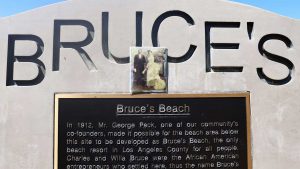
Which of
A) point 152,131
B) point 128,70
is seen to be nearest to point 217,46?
point 128,70

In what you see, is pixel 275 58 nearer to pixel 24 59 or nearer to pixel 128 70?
pixel 128 70

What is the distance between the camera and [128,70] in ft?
18.0

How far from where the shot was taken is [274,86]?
5.59 m

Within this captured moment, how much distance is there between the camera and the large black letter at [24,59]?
17.9 feet

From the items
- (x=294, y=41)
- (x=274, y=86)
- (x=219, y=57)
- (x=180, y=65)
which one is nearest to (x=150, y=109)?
(x=180, y=65)

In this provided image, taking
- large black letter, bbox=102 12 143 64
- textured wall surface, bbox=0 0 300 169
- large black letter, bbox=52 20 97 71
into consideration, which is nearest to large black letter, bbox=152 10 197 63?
textured wall surface, bbox=0 0 300 169

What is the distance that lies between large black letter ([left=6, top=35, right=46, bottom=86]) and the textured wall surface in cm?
5

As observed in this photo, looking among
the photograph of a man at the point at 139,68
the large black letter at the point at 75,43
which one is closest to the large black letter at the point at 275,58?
the photograph of a man at the point at 139,68

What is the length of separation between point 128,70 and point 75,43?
2.25 feet

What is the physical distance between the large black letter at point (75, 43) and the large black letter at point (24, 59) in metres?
0.15

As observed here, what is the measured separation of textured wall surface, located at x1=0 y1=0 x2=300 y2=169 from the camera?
17.7 ft

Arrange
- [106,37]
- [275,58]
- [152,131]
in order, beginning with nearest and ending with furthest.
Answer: [152,131] → [106,37] → [275,58]

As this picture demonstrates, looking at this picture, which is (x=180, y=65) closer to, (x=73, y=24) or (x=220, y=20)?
(x=220, y=20)

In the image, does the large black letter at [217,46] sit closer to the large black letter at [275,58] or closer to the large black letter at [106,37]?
the large black letter at [275,58]
